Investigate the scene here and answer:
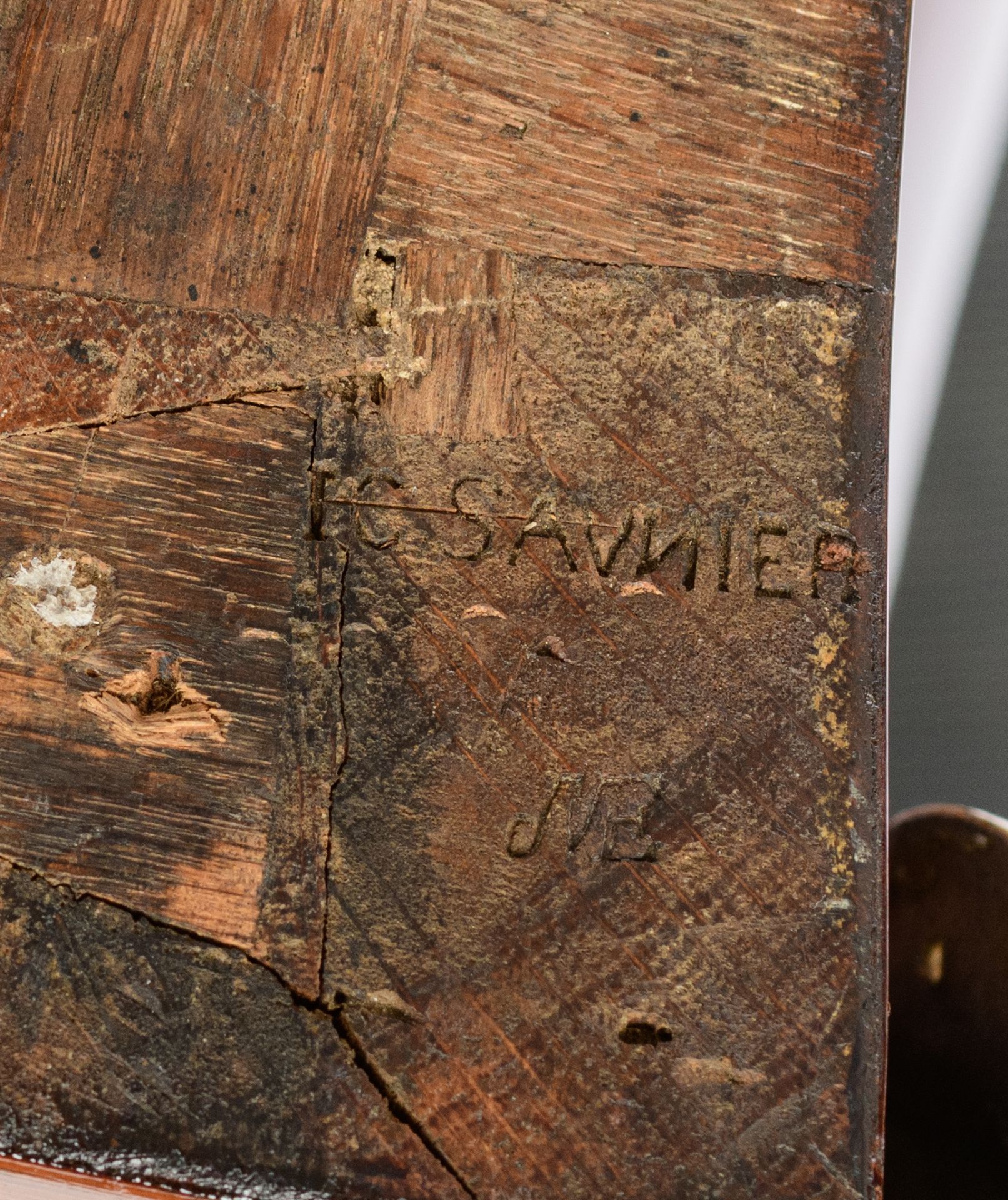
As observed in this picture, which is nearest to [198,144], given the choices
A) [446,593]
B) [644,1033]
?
[446,593]

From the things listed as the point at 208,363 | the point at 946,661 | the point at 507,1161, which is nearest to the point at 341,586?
the point at 208,363

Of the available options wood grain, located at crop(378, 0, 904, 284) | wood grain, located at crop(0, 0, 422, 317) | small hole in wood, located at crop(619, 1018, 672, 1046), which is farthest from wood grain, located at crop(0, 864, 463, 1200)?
wood grain, located at crop(378, 0, 904, 284)

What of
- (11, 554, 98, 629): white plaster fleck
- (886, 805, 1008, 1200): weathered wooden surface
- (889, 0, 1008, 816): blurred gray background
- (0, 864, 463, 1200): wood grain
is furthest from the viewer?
(889, 0, 1008, 816): blurred gray background

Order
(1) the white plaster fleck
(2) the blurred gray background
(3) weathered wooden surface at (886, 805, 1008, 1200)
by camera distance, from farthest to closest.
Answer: (2) the blurred gray background < (3) weathered wooden surface at (886, 805, 1008, 1200) < (1) the white plaster fleck

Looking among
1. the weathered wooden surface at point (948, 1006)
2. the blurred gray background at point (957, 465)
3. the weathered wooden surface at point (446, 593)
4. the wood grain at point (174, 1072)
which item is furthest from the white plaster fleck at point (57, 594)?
the blurred gray background at point (957, 465)

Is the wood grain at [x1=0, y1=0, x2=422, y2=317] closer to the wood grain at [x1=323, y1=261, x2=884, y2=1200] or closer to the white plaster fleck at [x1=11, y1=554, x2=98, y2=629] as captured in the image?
the wood grain at [x1=323, y1=261, x2=884, y2=1200]

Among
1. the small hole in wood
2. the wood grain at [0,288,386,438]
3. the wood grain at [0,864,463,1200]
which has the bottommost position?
the wood grain at [0,864,463,1200]

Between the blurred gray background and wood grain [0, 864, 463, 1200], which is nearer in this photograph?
wood grain [0, 864, 463, 1200]
